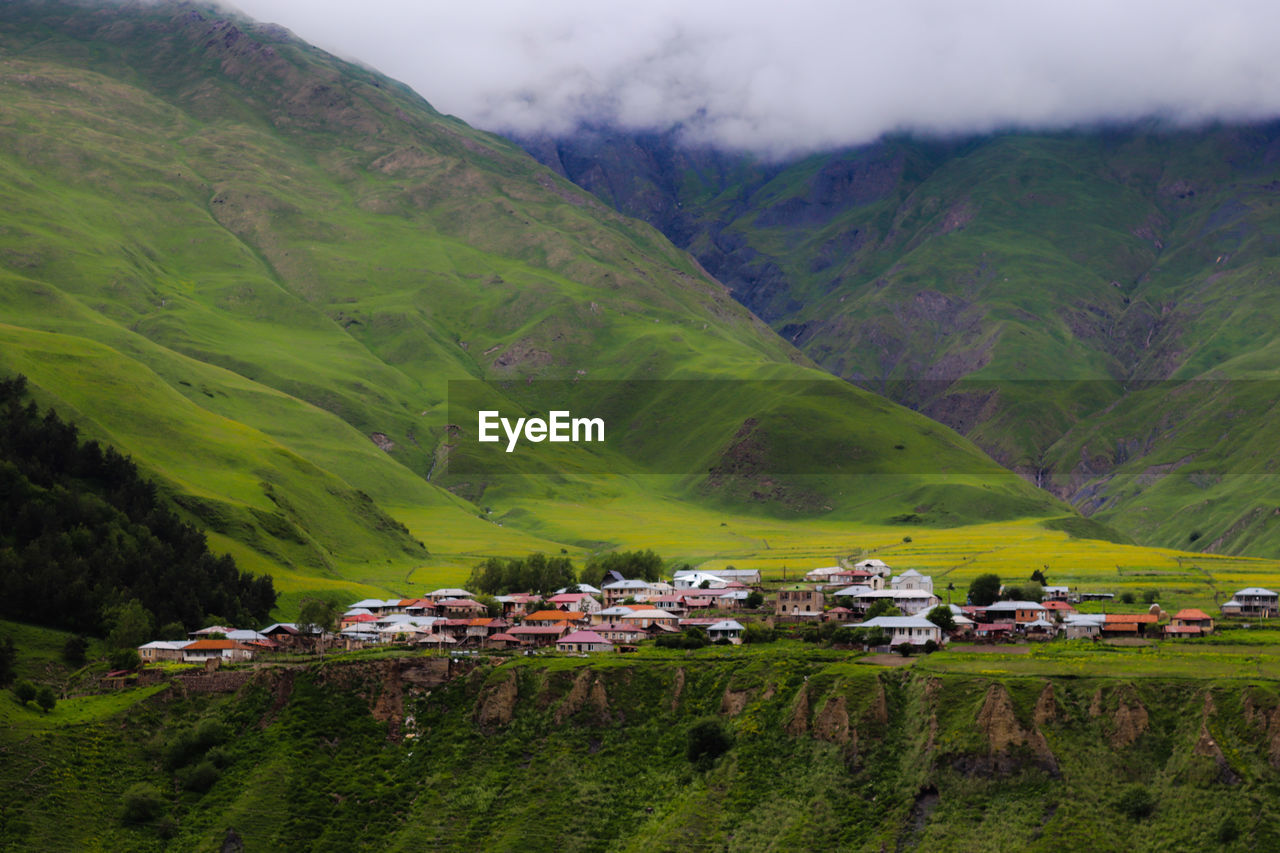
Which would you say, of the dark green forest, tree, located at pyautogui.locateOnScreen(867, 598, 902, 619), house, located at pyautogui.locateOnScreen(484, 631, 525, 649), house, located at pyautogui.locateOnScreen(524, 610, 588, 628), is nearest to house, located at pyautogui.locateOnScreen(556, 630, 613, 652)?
house, located at pyautogui.locateOnScreen(484, 631, 525, 649)

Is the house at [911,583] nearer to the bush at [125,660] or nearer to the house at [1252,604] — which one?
the house at [1252,604]

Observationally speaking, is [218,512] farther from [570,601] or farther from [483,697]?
[483,697]

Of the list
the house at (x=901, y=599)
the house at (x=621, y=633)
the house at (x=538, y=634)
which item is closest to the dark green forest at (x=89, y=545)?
the house at (x=538, y=634)

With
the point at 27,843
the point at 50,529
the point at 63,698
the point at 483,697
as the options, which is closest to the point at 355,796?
the point at 483,697

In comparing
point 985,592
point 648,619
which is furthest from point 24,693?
point 985,592

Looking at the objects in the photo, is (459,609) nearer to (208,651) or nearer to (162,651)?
(208,651)
